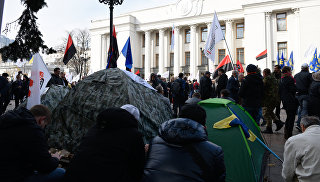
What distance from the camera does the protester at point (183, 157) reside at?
82.0 inches

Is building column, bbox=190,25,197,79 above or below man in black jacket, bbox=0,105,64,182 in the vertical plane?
above

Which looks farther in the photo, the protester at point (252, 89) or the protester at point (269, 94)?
the protester at point (269, 94)

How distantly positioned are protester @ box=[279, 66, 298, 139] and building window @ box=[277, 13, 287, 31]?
28.5 metres

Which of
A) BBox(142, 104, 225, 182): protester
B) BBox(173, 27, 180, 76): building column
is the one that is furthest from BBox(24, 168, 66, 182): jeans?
BBox(173, 27, 180, 76): building column

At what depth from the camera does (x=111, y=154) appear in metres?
2.21

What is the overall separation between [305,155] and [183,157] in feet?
5.16

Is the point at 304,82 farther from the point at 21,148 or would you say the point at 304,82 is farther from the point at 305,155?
the point at 21,148

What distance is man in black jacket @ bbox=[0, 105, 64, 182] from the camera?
7.55ft

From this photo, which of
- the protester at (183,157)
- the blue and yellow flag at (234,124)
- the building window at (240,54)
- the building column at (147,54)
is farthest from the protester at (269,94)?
the building column at (147,54)

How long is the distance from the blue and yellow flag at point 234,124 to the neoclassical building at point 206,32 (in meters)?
19.5

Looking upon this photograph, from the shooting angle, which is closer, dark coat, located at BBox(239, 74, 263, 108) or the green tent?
the green tent

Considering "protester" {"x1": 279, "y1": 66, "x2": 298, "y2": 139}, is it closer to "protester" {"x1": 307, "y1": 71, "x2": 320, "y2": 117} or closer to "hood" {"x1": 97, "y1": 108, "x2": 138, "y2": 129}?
"protester" {"x1": 307, "y1": 71, "x2": 320, "y2": 117}

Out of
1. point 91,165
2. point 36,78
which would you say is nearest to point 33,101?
point 36,78

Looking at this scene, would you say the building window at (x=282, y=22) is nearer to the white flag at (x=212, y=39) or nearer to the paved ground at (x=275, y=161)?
the white flag at (x=212, y=39)
